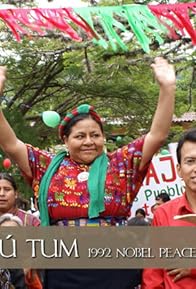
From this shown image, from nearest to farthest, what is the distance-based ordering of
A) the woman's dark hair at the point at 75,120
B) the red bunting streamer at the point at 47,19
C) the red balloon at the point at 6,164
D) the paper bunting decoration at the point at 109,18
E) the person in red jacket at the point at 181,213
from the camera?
the person in red jacket at the point at 181,213 → the woman's dark hair at the point at 75,120 → the paper bunting decoration at the point at 109,18 → the red bunting streamer at the point at 47,19 → the red balloon at the point at 6,164

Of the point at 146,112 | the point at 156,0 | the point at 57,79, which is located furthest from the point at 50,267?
the point at 57,79

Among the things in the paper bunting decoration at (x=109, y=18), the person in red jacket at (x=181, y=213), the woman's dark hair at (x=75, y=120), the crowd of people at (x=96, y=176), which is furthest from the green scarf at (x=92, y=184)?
the paper bunting decoration at (x=109, y=18)

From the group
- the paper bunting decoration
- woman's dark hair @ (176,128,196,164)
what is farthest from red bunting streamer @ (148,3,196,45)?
woman's dark hair @ (176,128,196,164)

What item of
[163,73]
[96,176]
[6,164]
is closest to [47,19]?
[163,73]

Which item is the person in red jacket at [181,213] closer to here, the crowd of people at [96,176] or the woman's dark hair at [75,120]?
the crowd of people at [96,176]

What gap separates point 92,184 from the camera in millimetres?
2717

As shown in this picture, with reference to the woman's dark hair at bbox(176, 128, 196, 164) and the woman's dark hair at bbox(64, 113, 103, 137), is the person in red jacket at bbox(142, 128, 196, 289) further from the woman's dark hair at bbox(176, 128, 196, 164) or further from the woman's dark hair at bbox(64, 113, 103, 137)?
the woman's dark hair at bbox(64, 113, 103, 137)

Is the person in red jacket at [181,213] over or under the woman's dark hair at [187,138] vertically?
under

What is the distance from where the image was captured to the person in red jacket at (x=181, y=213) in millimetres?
2547

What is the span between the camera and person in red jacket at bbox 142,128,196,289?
100 inches

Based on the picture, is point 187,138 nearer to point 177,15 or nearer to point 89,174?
point 89,174

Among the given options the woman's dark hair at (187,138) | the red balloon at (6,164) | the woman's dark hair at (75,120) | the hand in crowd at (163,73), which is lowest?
the woman's dark hair at (187,138)

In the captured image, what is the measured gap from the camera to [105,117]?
13.1 m

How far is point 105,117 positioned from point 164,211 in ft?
34.4
